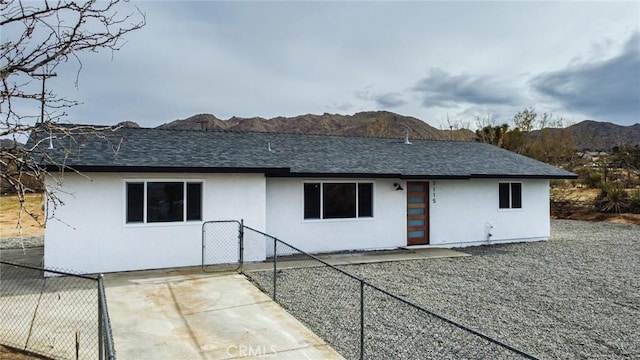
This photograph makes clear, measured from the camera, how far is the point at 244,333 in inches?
225

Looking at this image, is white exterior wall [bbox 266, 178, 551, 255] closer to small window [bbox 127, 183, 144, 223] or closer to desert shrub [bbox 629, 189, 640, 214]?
small window [bbox 127, 183, 144, 223]

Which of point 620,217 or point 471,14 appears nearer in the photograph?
point 471,14

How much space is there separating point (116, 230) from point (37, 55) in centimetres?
646

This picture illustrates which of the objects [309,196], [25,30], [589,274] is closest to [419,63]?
[309,196]

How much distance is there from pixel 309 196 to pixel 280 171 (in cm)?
161

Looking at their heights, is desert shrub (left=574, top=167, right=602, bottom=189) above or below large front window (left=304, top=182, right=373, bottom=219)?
above

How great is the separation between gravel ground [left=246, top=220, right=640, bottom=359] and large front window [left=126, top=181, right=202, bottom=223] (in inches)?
92.6

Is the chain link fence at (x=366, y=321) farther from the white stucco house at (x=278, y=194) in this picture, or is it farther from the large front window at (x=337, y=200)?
the large front window at (x=337, y=200)

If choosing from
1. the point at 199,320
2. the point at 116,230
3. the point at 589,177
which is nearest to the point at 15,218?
the point at 116,230

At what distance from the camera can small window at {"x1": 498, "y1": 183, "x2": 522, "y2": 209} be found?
562 inches

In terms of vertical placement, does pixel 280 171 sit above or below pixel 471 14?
below

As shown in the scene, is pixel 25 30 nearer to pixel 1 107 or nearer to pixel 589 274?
pixel 1 107

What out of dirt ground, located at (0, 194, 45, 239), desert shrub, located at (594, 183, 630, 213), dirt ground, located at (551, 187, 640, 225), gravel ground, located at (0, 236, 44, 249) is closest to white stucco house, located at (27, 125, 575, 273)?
gravel ground, located at (0, 236, 44, 249)

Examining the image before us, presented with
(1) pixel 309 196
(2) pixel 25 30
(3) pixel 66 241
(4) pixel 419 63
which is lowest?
(3) pixel 66 241
